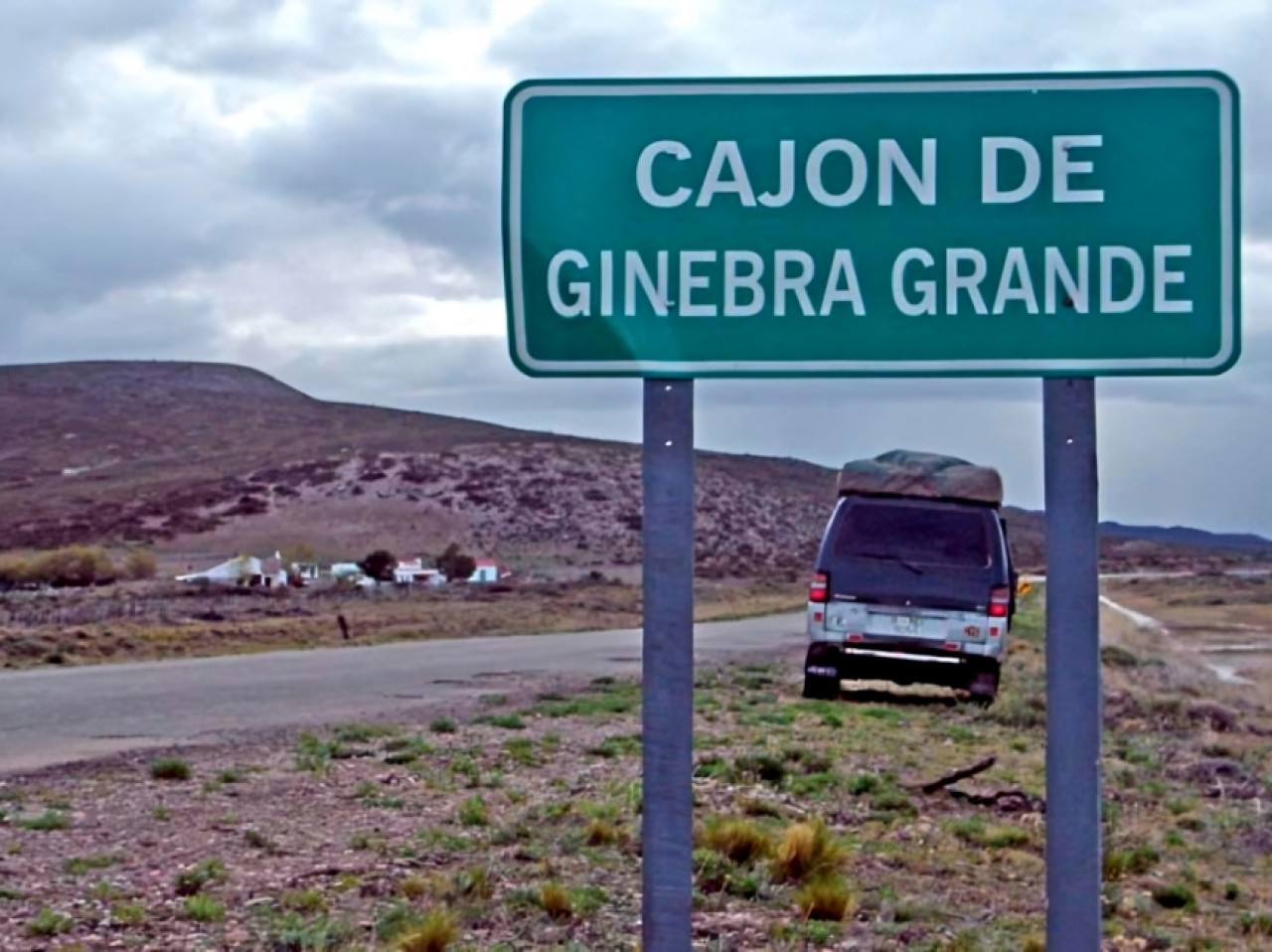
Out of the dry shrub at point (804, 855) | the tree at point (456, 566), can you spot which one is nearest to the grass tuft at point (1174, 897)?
the dry shrub at point (804, 855)

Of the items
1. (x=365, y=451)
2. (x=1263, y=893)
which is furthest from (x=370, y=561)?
(x=1263, y=893)

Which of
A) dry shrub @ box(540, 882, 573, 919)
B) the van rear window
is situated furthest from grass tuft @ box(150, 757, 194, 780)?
the van rear window

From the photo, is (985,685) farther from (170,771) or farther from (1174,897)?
(1174,897)

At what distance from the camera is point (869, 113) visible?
3.14 meters

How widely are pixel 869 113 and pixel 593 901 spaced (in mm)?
4194

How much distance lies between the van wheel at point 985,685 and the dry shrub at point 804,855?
861 centimetres

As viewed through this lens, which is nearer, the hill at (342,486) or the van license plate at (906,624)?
the van license plate at (906,624)

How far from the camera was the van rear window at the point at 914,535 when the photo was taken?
629 inches

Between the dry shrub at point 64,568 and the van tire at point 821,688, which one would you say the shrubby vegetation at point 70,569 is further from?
the van tire at point 821,688

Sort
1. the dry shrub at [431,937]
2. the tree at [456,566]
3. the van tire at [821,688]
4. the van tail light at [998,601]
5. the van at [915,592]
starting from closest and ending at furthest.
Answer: the dry shrub at [431,937], the van tail light at [998,601], the van at [915,592], the van tire at [821,688], the tree at [456,566]

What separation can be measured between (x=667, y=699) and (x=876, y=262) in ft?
2.93

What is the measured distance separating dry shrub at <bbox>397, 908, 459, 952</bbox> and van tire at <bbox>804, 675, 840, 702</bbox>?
11.0m

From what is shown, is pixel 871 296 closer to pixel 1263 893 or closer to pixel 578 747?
pixel 1263 893

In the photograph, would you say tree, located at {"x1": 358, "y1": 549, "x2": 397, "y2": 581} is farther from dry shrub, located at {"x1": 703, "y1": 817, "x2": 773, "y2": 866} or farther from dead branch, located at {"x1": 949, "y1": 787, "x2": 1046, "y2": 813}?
dry shrub, located at {"x1": 703, "y1": 817, "x2": 773, "y2": 866}
